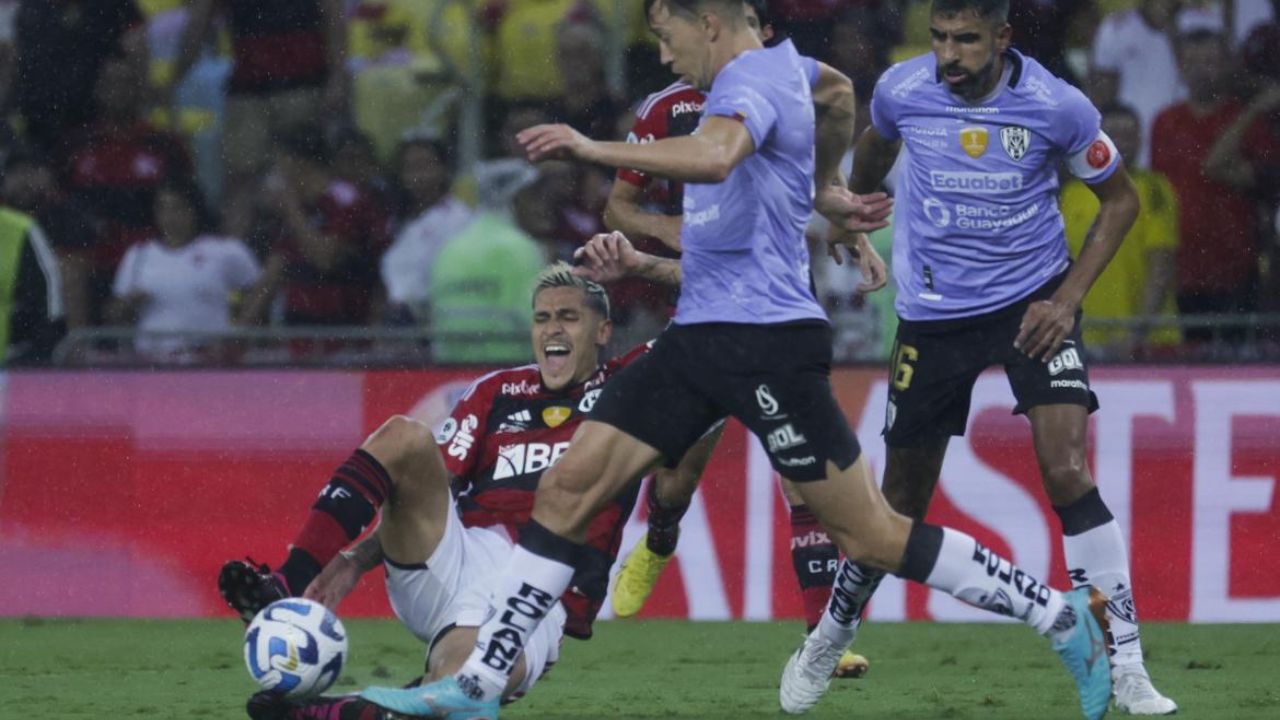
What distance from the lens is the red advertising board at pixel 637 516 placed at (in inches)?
394

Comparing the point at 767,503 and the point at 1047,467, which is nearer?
the point at 1047,467

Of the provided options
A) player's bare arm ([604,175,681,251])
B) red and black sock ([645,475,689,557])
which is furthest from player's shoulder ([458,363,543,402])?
red and black sock ([645,475,689,557])

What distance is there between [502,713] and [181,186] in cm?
528

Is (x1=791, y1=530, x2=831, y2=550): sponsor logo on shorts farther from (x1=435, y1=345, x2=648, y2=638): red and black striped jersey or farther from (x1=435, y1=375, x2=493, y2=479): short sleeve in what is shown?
(x1=435, y1=375, x2=493, y2=479): short sleeve

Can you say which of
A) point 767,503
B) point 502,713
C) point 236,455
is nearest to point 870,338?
point 767,503

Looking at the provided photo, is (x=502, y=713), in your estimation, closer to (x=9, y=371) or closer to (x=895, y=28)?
(x=9, y=371)

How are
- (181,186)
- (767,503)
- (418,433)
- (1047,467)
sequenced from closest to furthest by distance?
(418,433)
(1047,467)
(767,503)
(181,186)

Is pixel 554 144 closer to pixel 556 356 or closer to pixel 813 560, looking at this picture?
pixel 556 356

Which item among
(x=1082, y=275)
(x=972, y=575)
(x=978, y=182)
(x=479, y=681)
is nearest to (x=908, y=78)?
(x=978, y=182)

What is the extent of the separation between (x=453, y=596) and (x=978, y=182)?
224cm

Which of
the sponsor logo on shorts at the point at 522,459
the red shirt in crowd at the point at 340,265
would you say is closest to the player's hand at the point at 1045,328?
the sponsor logo on shorts at the point at 522,459

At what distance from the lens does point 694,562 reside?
1026 centimetres

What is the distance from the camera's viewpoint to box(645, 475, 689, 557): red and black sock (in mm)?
8672

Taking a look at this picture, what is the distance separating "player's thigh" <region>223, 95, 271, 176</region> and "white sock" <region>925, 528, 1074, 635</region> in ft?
22.5
